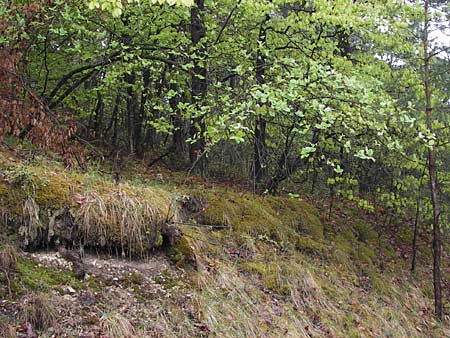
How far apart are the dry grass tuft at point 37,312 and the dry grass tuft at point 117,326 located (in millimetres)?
420

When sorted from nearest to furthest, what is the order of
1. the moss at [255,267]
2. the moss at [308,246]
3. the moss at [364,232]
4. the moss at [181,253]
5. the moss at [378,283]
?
the moss at [181,253]
the moss at [255,267]
the moss at [308,246]
the moss at [378,283]
the moss at [364,232]

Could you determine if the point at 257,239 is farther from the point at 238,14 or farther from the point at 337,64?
the point at 238,14

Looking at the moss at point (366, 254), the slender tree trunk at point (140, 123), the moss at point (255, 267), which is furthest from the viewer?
the slender tree trunk at point (140, 123)

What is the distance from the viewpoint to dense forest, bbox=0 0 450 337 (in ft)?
16.8

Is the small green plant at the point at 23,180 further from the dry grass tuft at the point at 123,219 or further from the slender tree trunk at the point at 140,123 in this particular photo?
the slender tree trunk at the point at 140,123

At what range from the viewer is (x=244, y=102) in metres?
5.74

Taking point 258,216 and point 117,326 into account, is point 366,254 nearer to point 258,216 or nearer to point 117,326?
point 258,216

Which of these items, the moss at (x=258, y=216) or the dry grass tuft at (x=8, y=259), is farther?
the moss at (x=258, y=216)

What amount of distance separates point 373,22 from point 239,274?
466 centimetres

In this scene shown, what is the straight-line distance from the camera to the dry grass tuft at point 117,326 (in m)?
3.88

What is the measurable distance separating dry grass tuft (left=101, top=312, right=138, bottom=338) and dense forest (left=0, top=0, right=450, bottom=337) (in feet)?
0.11

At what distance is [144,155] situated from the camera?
11828 millimetres

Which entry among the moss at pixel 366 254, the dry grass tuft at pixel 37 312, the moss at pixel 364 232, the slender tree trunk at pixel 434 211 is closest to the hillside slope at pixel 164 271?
the dry grass tuft at pixel 37 312

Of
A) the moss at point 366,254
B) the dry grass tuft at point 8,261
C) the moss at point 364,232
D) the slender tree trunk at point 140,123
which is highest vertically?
the slender tree trunk at point 140,123
